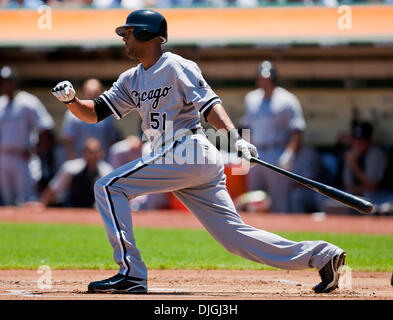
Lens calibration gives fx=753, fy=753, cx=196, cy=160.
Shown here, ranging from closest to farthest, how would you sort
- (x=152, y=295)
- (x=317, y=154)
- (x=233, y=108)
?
(x=152, y=295) → (x=317, y=154) → (x=233, y=108)

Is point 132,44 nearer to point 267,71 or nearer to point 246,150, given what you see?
point 246,150

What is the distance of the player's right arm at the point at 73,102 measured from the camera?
4676 millimetres

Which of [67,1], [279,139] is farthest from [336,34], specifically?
[67,1]

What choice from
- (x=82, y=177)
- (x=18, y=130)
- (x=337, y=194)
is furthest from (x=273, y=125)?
(x=337, y=194)

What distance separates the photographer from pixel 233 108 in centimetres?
1109

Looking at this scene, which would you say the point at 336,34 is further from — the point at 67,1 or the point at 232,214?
the point at 232,214

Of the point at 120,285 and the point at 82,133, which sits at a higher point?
the point at 82,133

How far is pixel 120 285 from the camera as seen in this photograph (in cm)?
446

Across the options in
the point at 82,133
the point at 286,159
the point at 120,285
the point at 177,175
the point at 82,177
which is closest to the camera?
the point at 120,285

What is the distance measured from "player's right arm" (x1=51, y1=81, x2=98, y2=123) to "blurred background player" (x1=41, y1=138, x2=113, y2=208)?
502 cm

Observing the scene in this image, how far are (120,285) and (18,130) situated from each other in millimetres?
6598

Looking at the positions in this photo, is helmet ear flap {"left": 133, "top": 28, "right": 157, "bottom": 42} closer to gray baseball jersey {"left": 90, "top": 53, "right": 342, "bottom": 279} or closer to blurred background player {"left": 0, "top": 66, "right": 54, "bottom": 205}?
gray baseball jersey {"left": 90, "top": 53, "right": 342, "bottom": 279}

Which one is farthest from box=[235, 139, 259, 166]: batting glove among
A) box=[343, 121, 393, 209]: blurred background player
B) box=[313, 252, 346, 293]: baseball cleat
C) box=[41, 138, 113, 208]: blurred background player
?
box=[343, 121, 393, 209]: blurred background player

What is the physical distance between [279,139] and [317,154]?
0.90 meters
